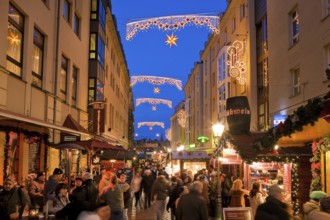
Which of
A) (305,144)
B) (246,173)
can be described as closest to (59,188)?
(305,144)

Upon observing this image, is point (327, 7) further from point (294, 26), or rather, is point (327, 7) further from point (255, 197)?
point (255, 197)

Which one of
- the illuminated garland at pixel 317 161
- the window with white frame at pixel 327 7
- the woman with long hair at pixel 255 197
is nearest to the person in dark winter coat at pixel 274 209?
the illuminated garland at pixel 317 161

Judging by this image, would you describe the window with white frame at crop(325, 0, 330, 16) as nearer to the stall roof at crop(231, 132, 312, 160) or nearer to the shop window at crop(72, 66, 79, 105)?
the stall roof at crop(231, 132, 312, 160)

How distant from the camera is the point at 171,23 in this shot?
2072 centimetres

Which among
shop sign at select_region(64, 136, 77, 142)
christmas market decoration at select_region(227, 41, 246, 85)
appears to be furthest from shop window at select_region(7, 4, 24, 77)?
christmas market decoration at select_region(227, 41, 246, 85)

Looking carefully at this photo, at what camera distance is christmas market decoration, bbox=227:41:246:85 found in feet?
92.3

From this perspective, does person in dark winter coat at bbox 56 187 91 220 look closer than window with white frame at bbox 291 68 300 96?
Yes

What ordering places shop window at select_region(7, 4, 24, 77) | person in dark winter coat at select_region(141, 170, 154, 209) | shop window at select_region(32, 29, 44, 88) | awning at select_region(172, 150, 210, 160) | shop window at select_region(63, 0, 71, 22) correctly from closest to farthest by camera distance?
1. shop window at select_region(7, 4, 24, 77)
2. shop window at select_region(32, 29, 44, 88)
3. shop window at select_region(63, 0, 71, 22)
4. person in dark winter coat at select_region(141, 170, 154, 209)
5. awning at select_region(172, 150, 210, 160)

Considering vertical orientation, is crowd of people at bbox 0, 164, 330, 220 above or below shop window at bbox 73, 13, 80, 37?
below

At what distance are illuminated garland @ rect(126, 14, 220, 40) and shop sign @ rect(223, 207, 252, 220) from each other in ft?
40.5

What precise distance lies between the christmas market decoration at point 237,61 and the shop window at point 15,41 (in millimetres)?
15975

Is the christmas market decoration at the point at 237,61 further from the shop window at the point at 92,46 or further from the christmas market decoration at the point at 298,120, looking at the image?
the christmas market decoration at the point at 298,120

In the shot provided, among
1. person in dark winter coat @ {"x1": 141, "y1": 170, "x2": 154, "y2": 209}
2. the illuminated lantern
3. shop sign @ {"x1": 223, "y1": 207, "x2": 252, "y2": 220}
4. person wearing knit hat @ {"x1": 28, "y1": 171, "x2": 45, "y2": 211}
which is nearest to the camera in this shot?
shop sign @ {"x1": 223, "y1": 207, "x2": 252, "y2": 220}

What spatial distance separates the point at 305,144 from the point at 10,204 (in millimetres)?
9164
